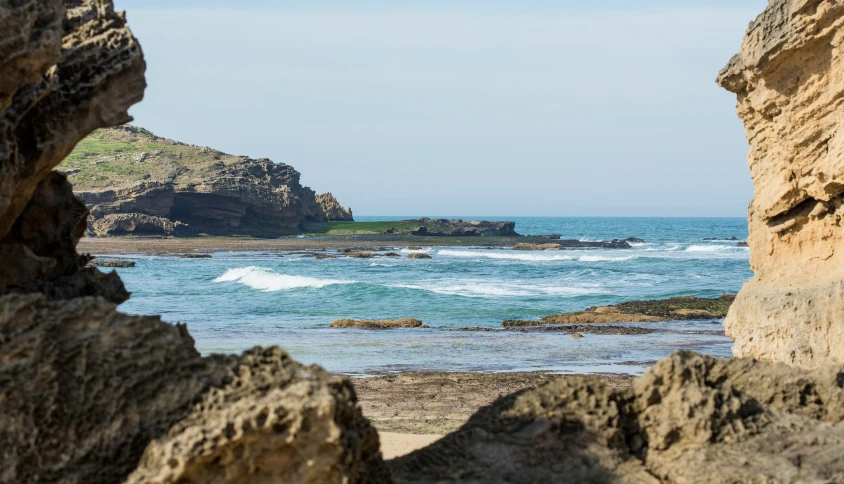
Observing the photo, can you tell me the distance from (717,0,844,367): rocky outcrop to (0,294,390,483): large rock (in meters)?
5.16

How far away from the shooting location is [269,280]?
1351 inches

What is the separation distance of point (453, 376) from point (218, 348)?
513 cm

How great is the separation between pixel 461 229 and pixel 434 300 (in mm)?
48013

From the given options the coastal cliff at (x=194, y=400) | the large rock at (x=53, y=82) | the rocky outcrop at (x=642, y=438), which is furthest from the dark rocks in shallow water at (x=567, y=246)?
the large rock at (x=53, y=82)

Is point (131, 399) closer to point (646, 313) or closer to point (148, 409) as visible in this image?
point (148, 409)

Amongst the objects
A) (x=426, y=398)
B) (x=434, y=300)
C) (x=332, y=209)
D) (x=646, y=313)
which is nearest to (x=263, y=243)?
(x=332, y=209)

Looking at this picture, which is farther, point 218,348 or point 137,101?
point 218,348

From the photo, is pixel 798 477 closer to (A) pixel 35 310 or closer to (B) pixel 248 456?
(B) pixel 248 456

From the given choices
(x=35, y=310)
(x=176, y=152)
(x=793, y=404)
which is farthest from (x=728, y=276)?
(x=176, y=152)

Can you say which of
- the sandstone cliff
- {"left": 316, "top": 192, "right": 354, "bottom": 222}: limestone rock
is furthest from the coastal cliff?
{"left": 316, "top": 192, "right": 354, "bottom": 222}: limestone rock

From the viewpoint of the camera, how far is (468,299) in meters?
28.2

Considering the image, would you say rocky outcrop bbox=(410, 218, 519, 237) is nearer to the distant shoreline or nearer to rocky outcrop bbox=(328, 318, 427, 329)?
the distant shoreline

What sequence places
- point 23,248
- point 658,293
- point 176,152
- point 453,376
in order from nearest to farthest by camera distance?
point 23,248 → point 453,376 → point 658,293 → point 176,152

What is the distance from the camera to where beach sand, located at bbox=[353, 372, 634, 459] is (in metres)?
9.02
